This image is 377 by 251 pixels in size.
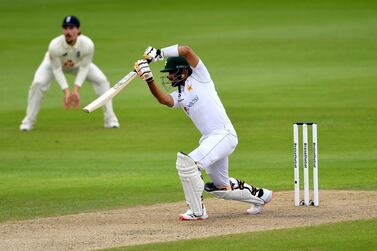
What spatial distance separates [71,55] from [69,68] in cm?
48

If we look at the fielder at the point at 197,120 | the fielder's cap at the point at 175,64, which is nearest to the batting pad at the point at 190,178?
the fielder at the point at 197,120

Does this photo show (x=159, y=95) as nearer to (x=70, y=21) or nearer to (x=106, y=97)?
(x=106, y=97)

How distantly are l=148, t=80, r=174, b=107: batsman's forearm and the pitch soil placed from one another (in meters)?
1.23

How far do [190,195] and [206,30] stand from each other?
87.3ft

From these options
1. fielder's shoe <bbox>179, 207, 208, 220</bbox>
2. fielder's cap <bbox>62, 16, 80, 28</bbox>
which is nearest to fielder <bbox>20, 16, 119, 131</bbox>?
fielder's cap <bbox>62, 16, 80, 28</bbox>

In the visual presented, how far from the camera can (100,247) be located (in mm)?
10648

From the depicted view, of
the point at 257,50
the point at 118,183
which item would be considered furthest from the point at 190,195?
the point at 257,50

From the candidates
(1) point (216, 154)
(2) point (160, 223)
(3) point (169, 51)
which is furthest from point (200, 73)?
(2) point (160, 223)

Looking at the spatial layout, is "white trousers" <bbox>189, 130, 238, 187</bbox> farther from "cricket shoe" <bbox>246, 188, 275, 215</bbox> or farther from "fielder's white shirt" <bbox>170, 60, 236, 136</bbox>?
"cricket shoe" <bbox>246, 188, 275, 215</bbox>

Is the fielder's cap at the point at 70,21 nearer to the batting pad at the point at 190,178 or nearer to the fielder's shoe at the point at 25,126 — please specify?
the fielder's shoe at the point at 25,126

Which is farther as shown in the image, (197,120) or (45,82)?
(45,82)

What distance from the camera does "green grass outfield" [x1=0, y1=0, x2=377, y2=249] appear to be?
15.5 meters

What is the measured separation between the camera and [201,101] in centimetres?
1205

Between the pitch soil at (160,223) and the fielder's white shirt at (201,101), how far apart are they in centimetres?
102
